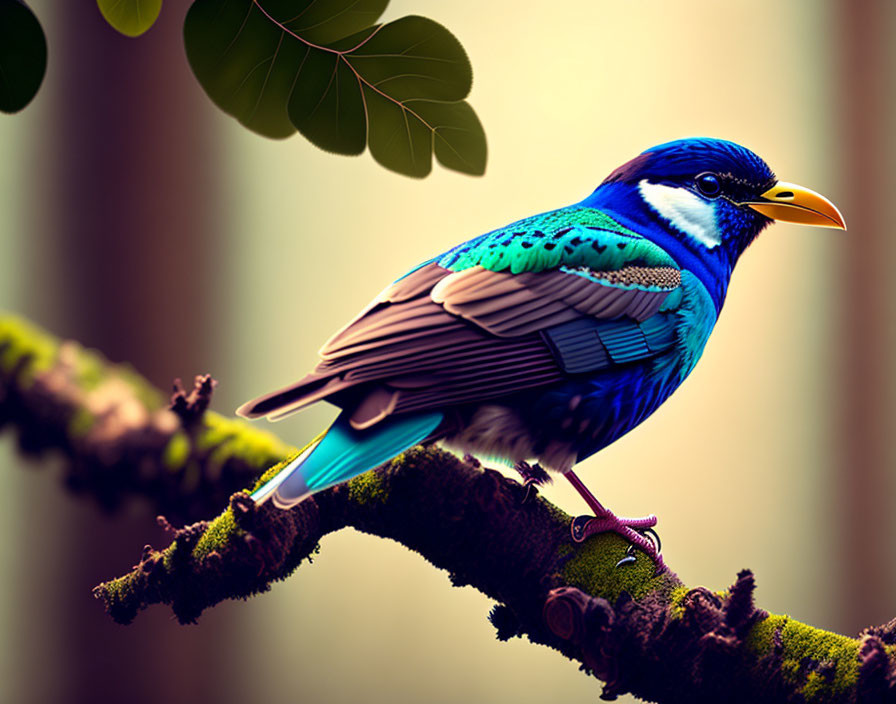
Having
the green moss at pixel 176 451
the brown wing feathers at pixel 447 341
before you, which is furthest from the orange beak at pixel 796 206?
the green moss at pixel 176 451

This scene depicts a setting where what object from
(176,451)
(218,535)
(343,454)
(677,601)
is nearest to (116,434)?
(176,451)

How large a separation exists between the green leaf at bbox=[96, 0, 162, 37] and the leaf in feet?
0.14

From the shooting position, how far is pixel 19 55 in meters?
0.93

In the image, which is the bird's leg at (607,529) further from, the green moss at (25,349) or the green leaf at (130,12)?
the green moss at (25,349)

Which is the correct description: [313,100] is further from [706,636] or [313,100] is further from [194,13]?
[706,636]

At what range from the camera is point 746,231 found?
1.41 meters

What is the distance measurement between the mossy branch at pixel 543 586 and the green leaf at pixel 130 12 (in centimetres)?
59

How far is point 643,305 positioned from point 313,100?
572 millimetres

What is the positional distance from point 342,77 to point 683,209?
66 cm

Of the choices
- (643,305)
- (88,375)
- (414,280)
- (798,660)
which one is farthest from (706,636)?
(88,375)

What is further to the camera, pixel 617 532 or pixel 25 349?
pixel 25 349

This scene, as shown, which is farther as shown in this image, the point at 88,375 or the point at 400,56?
the point at 88,375

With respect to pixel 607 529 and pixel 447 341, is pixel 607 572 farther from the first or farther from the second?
pixel 447 341

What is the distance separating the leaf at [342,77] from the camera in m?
0.94
